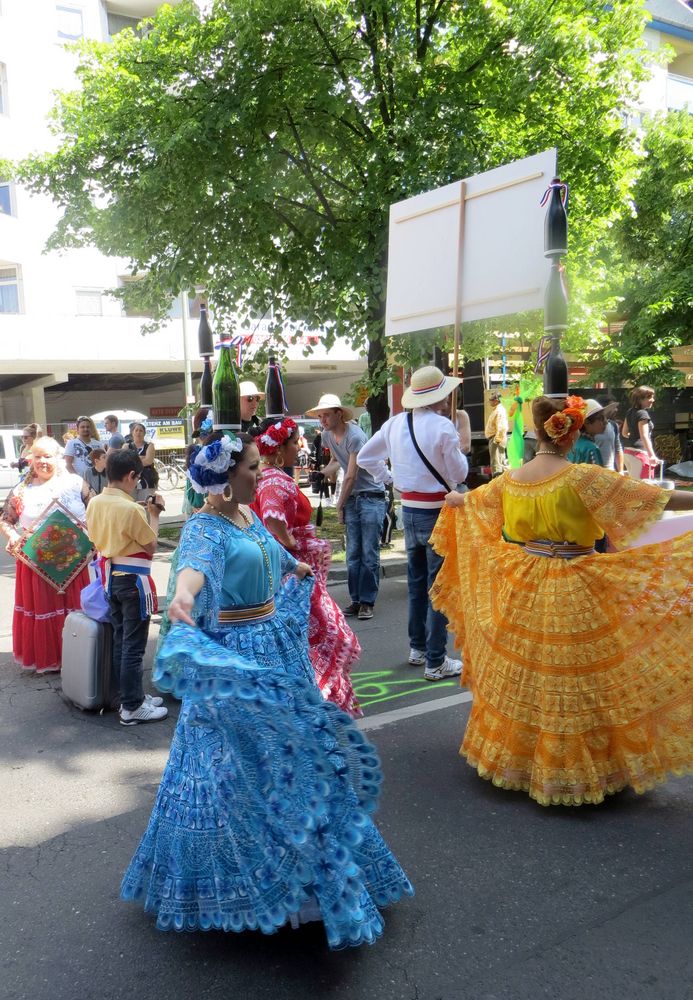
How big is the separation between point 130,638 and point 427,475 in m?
2.23

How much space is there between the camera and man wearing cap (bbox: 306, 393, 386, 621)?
7531 mm

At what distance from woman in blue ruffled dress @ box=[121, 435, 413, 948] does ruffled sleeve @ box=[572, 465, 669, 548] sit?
1.79 meters

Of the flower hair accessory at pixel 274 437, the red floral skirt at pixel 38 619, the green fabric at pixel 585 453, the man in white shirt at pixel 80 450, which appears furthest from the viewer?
the man in white shirt at pixel 80 450

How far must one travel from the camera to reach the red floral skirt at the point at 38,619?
20.7 feet

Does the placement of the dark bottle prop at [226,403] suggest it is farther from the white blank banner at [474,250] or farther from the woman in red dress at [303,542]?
the white blank banner at [474,250]

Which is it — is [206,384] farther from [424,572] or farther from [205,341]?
[424,572]

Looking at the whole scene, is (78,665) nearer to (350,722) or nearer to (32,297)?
(350,722)

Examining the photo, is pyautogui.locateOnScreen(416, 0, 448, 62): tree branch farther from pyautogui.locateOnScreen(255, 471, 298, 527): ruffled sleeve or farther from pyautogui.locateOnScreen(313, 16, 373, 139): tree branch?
pyautogui.locateOnScreen(255, 471, 298, 527): ruffled sleeve

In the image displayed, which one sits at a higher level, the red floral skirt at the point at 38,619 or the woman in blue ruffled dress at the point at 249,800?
the woman in blue ruffled dress at the point at 249,800

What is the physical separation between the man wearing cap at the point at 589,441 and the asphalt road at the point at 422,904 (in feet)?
10.5

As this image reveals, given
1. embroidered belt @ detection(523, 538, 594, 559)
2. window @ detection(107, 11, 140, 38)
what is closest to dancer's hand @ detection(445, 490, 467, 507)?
embroidered belt @ detection(523, 538, 594, 559)

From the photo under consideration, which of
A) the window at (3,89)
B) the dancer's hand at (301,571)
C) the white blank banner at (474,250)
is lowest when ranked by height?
the dancer's hand at (301,571)

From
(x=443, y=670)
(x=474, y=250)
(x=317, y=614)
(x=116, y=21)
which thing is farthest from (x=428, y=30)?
(x=116, y=21)

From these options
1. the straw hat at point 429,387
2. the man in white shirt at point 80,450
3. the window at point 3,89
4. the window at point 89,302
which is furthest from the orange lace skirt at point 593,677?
the window at point 3,89
